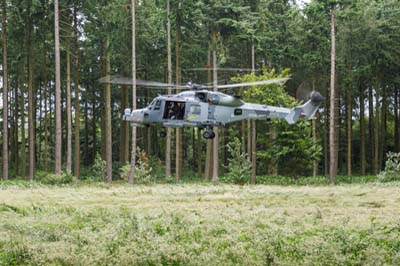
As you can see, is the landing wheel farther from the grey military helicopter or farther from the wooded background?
the wooded background

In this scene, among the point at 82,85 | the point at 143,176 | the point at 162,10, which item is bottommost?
the point at 143,176

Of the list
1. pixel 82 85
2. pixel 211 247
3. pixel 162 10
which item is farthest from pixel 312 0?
pixel 211 247

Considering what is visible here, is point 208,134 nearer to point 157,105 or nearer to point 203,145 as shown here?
point 157,105

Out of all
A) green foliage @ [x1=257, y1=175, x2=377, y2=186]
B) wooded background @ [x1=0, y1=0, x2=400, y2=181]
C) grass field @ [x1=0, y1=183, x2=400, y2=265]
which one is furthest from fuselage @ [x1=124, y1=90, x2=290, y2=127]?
green foliage @ [x1=257, y1=175, x2=377, y2=186]

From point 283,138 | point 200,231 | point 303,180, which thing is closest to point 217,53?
point 283,138

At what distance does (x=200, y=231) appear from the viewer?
1121 cm

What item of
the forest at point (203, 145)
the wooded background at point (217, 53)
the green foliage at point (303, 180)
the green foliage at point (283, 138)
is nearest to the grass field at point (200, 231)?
the forest at point (203, 145)

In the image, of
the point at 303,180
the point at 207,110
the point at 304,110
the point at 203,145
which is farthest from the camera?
the point at 203,145

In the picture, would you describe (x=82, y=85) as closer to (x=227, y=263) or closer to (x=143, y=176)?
(x=143, y=176)

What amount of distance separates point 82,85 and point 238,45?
39.1 feet

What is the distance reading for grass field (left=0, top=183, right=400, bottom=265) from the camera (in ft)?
28.8

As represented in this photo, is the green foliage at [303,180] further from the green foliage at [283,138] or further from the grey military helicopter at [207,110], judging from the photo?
the grey military helicopter at [207,110]

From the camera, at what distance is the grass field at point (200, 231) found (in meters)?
8.79

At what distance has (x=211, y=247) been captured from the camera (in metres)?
9.62
